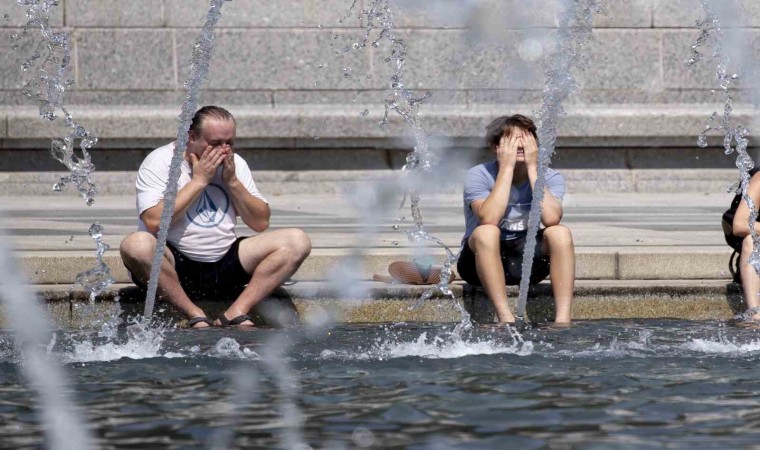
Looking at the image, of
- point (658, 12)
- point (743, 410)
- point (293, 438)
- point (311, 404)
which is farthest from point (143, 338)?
point (658, 12)

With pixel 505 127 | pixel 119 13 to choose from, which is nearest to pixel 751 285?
pixel 505 127

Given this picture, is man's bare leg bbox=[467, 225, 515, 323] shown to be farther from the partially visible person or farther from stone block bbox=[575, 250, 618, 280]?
the partially visible person

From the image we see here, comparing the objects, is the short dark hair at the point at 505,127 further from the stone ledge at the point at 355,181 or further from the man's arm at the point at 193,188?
the stone ledge at the point at 355,181

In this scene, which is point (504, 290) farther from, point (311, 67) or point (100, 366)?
point (311, 67)

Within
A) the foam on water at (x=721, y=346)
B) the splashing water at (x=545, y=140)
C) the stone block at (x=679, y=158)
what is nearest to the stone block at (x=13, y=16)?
the splashing water at (x=545, y=140)

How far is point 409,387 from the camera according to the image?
516cm

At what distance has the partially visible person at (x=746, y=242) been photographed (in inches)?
268

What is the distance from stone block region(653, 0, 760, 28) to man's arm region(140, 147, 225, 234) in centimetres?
724

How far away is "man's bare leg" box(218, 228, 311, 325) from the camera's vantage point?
674 cm

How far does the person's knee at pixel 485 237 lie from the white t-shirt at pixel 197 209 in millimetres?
991

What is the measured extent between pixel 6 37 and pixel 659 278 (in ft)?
23.3

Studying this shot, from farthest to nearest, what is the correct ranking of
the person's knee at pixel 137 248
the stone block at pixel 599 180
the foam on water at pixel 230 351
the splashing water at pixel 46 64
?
the stone block at pixel 599 180
the splashing water at pixel 46 64
the person's knee at pixel 137 248
the foam on water at pixel 230 351

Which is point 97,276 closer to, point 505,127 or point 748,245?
point 505,127

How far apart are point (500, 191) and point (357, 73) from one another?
6264mm
